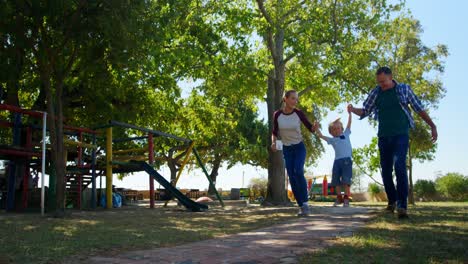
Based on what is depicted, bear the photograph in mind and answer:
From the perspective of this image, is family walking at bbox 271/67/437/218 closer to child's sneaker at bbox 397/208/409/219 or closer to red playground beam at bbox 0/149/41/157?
child's sneaker at bbox 397/208/409/219

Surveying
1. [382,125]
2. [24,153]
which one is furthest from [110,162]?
[382,125]

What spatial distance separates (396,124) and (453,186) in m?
28.2

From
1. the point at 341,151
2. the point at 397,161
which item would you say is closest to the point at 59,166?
the point at 341,151

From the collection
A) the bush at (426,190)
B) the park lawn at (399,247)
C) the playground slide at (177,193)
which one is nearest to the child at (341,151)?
the playground slide at (177,193)

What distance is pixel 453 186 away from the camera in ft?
102

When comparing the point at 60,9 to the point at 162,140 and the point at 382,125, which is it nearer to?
the point at 382,125

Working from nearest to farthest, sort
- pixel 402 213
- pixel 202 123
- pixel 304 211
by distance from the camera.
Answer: pixel 402 213
pixel 304 211
pixel 202 123

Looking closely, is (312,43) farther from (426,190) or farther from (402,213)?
(426,190)

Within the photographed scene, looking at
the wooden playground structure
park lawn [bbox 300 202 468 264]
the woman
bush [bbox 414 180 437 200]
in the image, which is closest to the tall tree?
the wooden playground structure

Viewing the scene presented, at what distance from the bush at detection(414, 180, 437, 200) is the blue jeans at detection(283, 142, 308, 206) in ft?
86.9

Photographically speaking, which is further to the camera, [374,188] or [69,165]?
[374,188]

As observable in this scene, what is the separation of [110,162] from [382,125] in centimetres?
905

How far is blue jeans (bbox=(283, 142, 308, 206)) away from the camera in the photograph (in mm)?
7262

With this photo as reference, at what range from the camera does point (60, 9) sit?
28.3ft
